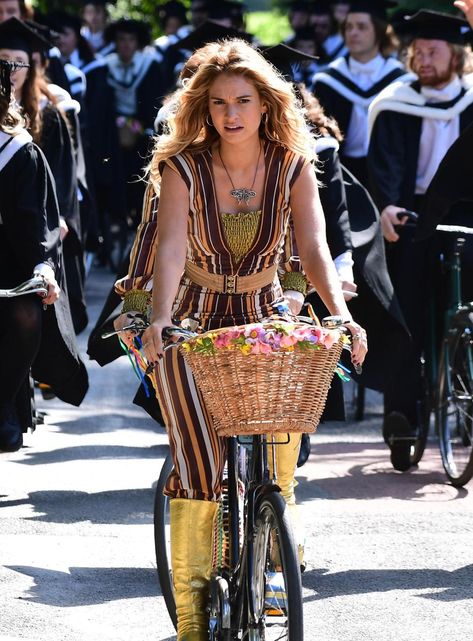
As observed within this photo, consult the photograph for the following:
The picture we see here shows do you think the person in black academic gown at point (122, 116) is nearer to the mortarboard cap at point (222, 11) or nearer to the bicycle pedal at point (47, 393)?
the mortarboard cap at point (222, 11)

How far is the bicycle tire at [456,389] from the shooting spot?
7.93 metres

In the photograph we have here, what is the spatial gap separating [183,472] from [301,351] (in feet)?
2.31

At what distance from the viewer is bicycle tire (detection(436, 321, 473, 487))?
7934mm

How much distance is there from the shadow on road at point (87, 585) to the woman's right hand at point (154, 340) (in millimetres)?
1671

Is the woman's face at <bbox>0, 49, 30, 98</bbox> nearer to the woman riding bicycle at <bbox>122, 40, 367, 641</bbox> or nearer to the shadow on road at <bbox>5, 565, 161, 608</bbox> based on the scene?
the shadow on road at <bbox>5, 565, 161, 608</bbox>

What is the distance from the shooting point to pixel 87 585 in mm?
6172

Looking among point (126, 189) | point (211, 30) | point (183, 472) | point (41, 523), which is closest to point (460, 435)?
point (41, 523)

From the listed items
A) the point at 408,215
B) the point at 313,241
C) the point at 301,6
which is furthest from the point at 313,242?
the point at 301,6

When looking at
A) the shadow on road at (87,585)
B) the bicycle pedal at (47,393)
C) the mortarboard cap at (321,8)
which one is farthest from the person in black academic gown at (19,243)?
the mortarboard cap at (321,8)

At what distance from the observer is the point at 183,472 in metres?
4.81

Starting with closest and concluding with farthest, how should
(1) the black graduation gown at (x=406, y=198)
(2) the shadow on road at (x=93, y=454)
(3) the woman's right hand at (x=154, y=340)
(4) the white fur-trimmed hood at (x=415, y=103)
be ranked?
Result: (3) the woman's right hand at (x=154, y=340) → (1) the black graduation gown at (x=406, y=198) → (2) the shadow on road at (x=93, y=454) → (4) the white fur-trimmed hood at (x=415, y=103)

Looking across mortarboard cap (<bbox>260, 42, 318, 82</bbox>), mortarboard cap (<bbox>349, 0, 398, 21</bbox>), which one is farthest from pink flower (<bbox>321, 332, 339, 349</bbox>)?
mortarboard cap (<bbox>349, 0, 398, 21</bbox>)

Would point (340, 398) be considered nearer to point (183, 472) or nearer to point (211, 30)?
point (183, 472)

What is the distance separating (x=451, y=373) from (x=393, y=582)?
2.10 metres
